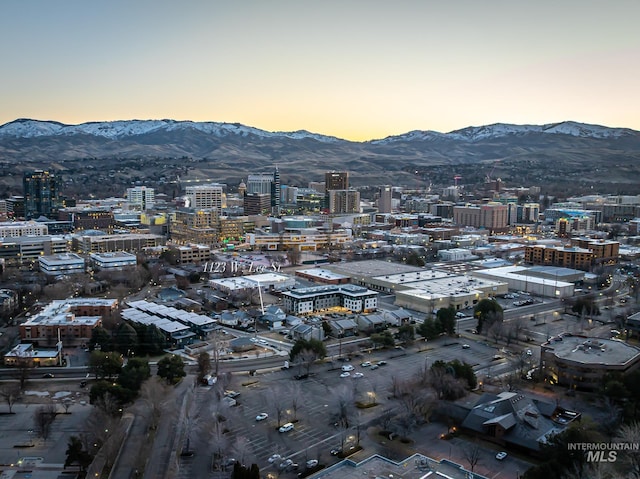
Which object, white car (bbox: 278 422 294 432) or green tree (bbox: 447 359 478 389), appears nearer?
white car (bbox: 278 422 294 432)

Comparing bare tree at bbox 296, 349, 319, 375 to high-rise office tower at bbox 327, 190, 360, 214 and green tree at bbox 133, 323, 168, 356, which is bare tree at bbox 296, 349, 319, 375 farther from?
high-rise office tower at bbox 327, 190, 360, 214

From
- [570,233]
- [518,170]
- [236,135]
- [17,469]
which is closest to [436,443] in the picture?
[17,469]

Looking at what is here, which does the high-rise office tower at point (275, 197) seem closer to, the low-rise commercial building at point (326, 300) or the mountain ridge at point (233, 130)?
the low-rise commercial building at point (326, 300)

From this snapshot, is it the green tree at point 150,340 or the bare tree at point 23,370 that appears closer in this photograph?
the bare tree at point 23,370

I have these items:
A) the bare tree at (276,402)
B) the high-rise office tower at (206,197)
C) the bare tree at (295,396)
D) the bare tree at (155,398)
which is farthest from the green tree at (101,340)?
the high-rise office tower at (206,197)

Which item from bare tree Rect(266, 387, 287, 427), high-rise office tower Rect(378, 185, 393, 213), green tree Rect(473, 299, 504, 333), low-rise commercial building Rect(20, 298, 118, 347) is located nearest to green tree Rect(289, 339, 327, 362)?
bare tree Rect(266, 387, 287, 427)

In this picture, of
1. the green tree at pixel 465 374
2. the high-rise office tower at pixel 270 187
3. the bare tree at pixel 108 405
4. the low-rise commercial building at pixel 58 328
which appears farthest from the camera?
the high-rise office tower at pixel 270 187
